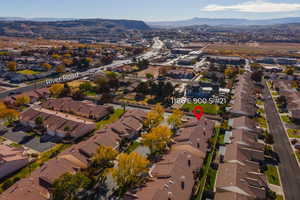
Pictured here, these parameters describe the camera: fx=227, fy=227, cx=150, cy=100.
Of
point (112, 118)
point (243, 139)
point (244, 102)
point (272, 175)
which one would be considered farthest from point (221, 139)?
point (112, 118)

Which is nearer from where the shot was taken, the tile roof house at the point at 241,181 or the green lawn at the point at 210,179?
the tile roof house at the point at 241,181

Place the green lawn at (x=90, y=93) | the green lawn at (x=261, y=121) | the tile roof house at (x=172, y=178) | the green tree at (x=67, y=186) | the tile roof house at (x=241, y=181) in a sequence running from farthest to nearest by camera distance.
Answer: the green lawn at (x=90, y=93) < the green lawn at (x=261, y=121) < the tile roof house at (x=241, y=181) < the tile roof house at (x=172, y=178) < the green tree at (x=67, y=186)

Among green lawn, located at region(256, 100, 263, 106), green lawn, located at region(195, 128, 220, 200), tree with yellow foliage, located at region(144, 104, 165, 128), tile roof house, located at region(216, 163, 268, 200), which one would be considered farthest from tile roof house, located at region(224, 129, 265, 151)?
green lawn, located at region(256, 100, 263, 106)

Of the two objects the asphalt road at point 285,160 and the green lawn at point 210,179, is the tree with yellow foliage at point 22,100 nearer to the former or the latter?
the green lawn at point 210,179

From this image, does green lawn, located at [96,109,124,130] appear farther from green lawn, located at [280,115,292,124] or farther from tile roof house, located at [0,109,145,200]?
green lawn, located at [280,115,292,124]

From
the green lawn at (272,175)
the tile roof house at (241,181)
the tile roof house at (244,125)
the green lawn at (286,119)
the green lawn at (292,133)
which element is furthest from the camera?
the green lawn at (286,119)

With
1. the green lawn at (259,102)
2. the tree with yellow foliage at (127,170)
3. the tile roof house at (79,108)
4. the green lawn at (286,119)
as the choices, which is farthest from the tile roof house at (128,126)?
the green lawn at (259,102)

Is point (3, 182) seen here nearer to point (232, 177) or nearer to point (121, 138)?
point (121, 138)
